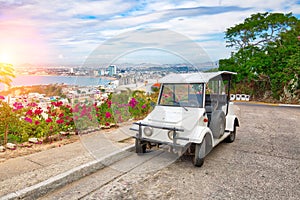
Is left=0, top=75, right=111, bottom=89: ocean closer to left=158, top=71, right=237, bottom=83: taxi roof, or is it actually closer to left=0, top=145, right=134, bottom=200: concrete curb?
left=158, top=71, right=237, bottom=83: taxi roof

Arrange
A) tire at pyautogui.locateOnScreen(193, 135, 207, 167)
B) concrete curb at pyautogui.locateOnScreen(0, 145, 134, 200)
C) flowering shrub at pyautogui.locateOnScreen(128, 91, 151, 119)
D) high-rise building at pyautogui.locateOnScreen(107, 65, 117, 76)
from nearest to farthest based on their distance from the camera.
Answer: concrete curb at pyautogui.locateOnScreen(0, 145, 134, 200)
tire at pyautogui.locateOnScreen(193, 135, 207, 167)
high-rise building at pyautogui.locateOnScreen(107, 65, 117, 76)
flowering shrub at pyautogui.locateOnScreen(128, 91, 151, 119)

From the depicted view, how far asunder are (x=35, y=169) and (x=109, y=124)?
2.83 meters

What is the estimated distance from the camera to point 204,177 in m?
3.51

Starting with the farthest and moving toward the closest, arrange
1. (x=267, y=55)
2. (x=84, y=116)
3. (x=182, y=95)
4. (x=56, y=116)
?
(x=267, y=55), (x=84, y=116), (x=56, y=116), (x=182, y=95)

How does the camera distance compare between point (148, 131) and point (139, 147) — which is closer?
point (148, 131)

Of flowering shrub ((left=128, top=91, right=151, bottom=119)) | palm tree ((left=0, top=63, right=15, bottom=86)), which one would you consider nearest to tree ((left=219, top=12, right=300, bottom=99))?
flowering shrub ((left=128, top=91, right=151, bottom=119))

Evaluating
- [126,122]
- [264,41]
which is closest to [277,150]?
[126,122]

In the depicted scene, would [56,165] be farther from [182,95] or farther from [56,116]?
[182,95]

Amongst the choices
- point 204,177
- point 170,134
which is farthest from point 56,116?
point 204,177

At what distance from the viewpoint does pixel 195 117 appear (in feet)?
13.1

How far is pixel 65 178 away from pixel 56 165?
50 centimetres

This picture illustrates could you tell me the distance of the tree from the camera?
46.7 ft

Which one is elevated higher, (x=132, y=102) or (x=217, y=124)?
(x=132, y=102)

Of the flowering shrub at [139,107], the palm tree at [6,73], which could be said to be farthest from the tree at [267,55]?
the palm tree at [6,73]
